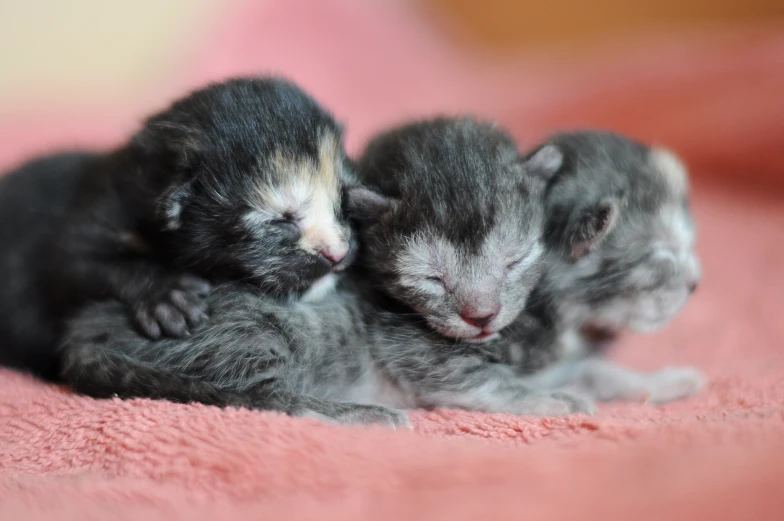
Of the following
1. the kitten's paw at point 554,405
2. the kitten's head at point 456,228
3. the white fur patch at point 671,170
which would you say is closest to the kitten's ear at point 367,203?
the kitten's head at point 456,228

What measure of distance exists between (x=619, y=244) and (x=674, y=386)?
46 cm

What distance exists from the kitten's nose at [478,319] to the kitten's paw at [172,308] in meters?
0.61

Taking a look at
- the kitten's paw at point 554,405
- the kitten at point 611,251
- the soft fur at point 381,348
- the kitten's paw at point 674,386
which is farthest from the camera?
the kitten's paw at point 674,386

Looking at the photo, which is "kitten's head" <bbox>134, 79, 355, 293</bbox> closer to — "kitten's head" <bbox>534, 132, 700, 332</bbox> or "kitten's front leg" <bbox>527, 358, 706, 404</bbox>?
"kitten's head" <bbox>534, 132, 700, 332</bbox>

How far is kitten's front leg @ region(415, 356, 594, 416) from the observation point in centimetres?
174

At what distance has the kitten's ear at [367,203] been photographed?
5.56 ft

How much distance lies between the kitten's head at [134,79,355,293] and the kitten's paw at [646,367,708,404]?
0.95m

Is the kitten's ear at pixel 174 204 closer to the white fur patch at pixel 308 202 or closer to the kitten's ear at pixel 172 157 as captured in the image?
the kitten's ear at pixel 172 157

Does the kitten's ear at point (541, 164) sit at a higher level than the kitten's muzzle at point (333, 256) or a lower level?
higher

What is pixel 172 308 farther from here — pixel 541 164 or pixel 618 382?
pixel 618 382

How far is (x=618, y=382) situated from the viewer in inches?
78.7

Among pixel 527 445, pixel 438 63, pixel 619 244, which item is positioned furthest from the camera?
pixel 438 63

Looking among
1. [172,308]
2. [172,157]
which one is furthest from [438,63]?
[172,308]

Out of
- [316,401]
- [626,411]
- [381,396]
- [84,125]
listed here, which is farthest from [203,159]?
[84,125]
